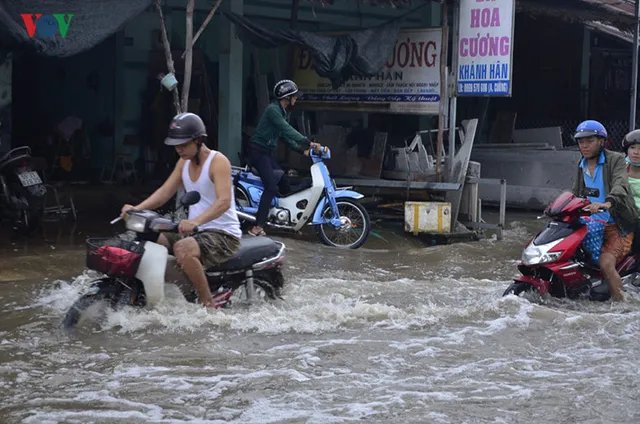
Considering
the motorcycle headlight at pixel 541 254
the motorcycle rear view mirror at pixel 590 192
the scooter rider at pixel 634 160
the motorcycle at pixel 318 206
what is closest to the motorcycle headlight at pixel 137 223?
the motorcycle headlight at pixel 541 254

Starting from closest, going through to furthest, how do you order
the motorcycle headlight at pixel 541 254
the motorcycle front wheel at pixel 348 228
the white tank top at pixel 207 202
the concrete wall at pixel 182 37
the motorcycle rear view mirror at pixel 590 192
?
the white tank top at pixel 207 202 → the motorcycle headlight at pixel 541 254 → the motorcycle rear view mirror at pixel 590 192 → the motorcycle front wheel at pixel 348 228 → the concrete wall at pixel 182 37

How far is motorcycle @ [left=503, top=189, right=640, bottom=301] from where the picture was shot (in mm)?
7977

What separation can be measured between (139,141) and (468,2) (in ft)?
19.7

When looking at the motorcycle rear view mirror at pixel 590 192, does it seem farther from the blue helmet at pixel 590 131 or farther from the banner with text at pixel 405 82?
the banner with text at pixel 405 82

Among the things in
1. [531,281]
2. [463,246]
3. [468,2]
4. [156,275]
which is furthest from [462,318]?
[468,2]

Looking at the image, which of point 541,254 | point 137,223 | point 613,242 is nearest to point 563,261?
point 541,254

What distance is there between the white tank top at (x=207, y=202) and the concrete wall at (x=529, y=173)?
9337 millimetres

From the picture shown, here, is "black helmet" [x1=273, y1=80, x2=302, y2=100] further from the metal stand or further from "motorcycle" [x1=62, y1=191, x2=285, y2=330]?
"motorcycle" [x1=62, y1=191, x2=285, y2=330]

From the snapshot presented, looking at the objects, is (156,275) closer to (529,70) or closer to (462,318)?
(462,318)

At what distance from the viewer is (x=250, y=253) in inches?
291

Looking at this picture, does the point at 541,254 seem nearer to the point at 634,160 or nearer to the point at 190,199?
the point at 634,160

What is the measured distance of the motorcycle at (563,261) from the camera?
314 inches

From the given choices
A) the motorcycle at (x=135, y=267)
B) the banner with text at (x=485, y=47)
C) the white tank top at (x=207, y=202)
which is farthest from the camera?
the banner with text at (x=485, y=47)

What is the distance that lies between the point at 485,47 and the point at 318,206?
3354 mm
